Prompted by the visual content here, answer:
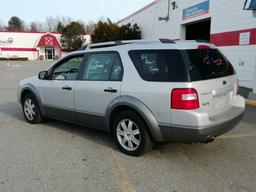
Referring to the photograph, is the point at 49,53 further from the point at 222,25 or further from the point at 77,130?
the point at 77,130

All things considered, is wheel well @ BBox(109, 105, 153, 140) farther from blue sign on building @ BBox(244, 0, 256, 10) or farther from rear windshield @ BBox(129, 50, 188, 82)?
blue sign on building @ BBox(244, 0, 256, 10)

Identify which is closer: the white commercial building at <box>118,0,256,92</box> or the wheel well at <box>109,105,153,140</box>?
the wheel well at <box>109,105,153,140</box>

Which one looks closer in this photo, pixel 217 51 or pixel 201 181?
pixel 201 181

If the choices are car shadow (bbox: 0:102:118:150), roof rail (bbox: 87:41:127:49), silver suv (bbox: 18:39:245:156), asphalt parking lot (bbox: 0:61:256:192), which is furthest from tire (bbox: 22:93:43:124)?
roof rail (bbox: 87:41:127:49)

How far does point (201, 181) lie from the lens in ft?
12.4

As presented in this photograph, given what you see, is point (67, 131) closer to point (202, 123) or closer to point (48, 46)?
point (202, 123)

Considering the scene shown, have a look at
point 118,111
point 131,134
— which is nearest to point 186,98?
point 131,134

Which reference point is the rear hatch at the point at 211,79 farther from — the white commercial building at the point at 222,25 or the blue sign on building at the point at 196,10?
the blue sign on building at the point at 196,10

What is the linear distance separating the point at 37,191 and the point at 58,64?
3049 millimetres

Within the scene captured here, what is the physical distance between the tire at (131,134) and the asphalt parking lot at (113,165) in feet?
0.46

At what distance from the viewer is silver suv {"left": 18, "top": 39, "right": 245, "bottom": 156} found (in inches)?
158

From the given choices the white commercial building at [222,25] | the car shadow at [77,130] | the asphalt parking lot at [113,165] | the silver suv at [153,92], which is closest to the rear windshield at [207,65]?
the silver suv at [153,92]

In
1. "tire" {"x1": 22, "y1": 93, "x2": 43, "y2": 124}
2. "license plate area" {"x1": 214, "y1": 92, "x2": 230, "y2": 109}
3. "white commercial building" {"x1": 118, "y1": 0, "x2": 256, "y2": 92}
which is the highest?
"white commercial building" {"x1": 118, "y1": 0, "x2": 256, "y2": 92}

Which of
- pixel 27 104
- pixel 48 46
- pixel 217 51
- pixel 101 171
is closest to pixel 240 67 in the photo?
pixel 217 51
